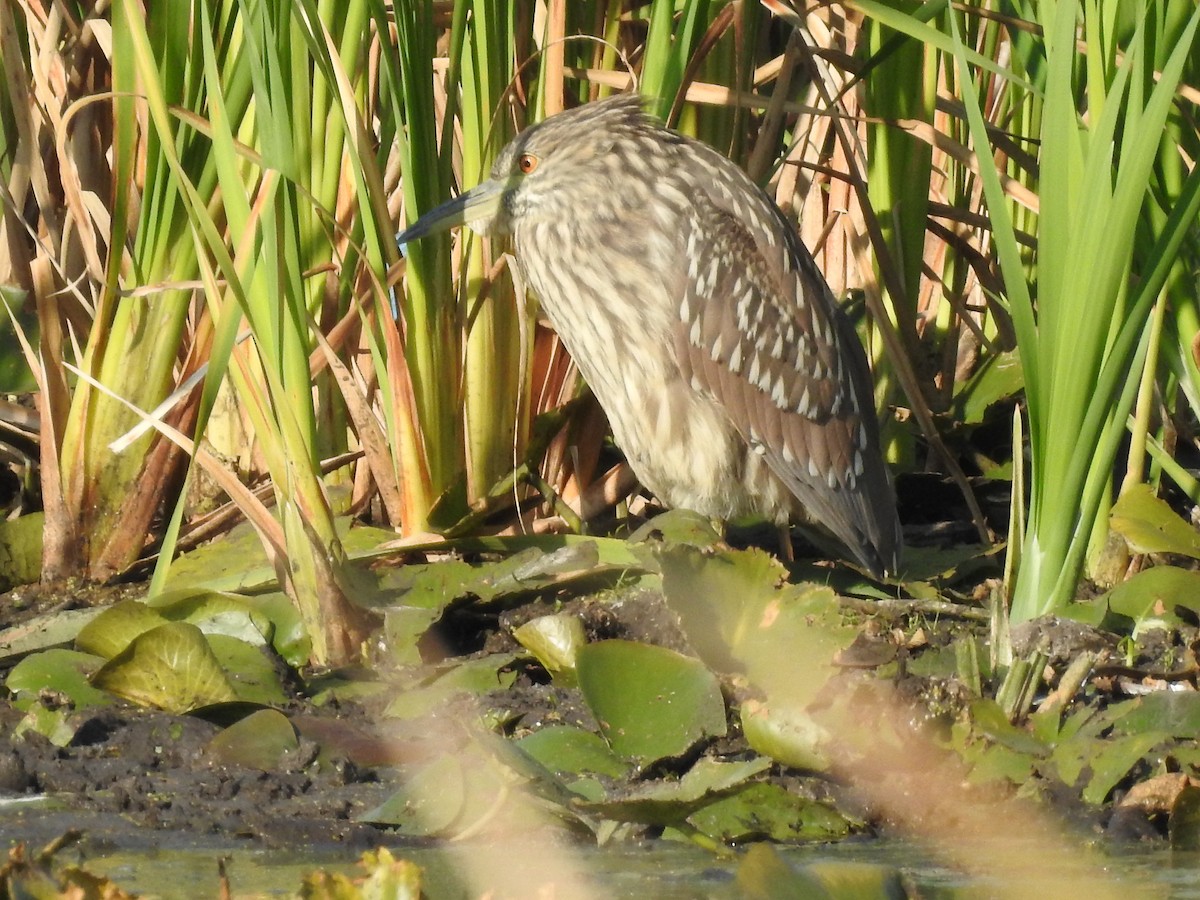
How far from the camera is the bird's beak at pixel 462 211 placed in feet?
12.9

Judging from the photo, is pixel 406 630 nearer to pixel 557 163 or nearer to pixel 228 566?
pixel 228 566

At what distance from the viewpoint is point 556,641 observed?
3.47 m

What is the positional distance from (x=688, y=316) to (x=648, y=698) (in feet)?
4.99

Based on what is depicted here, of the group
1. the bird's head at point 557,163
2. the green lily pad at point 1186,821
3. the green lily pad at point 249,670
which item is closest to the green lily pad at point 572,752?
the green lily pad at point 249,670

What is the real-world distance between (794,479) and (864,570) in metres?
0.33

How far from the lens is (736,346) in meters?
4.44

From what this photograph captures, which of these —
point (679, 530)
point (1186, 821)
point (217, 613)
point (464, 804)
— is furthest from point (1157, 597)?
point (217, 613)

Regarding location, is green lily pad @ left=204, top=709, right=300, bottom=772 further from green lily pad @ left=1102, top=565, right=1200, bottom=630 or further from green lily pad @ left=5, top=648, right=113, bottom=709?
green lily pad @ left=1102, top=565, right=1200, bottom=630

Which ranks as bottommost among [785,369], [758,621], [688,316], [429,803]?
[429,803]

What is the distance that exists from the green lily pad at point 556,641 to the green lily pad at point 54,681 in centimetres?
90

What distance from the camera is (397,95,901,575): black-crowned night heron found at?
14.3 ft

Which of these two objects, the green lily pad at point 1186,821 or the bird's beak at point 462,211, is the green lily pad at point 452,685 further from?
the green lily pad at point 1186,821

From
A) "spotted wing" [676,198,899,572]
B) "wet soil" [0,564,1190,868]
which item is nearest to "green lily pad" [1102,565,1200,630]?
"wet soil" [0,564,1190,868]

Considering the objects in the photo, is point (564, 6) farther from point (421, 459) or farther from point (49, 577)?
point (49, 577)
